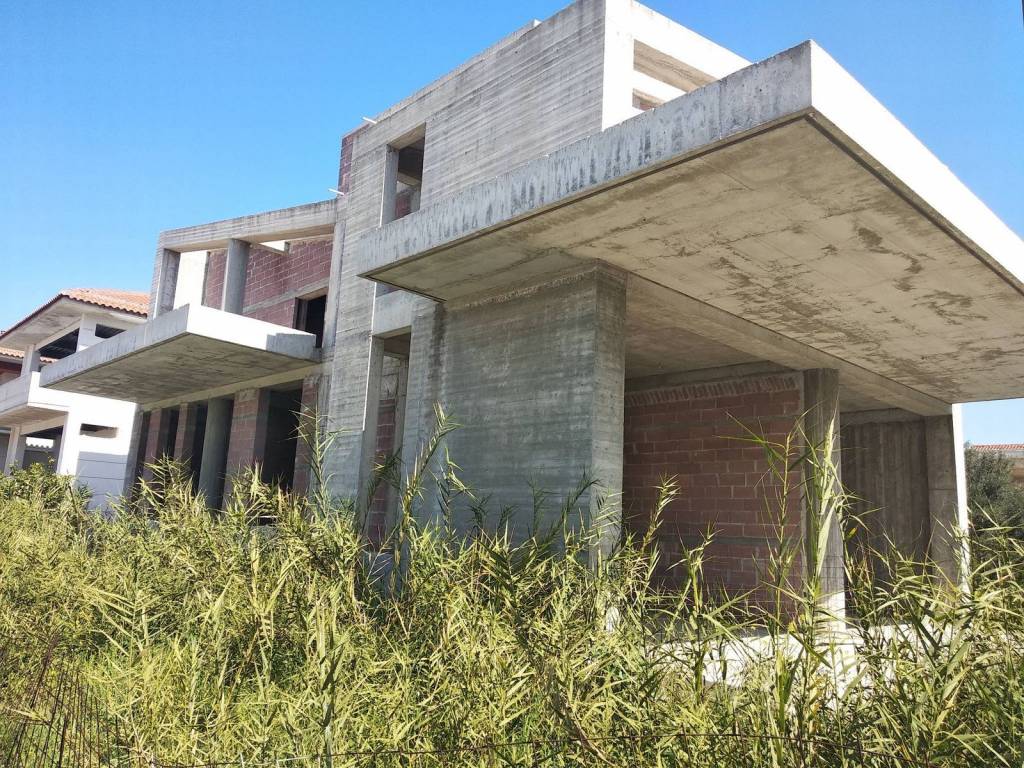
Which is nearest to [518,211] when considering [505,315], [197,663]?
[505,315]

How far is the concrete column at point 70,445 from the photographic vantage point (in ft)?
62.3

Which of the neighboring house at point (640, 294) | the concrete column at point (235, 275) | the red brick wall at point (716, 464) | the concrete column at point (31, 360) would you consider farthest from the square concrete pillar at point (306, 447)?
the concrete column at point (31, 360)

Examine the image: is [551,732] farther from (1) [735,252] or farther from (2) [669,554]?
(2) [669,554]

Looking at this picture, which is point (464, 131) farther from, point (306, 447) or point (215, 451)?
point (215, 451)

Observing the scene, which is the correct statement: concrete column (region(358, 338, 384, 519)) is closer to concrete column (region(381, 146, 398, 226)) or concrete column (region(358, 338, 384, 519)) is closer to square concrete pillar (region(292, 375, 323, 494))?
concrete column (region(381, 146, 398, 226))

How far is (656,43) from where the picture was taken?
7203 millimetres

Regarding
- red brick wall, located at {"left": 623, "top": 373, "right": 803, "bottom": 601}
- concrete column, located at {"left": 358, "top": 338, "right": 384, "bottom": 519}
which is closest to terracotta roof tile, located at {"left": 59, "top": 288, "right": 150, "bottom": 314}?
concrete column, located at {"left": 358, "top": 338, "right": 384, "bottom": 519}

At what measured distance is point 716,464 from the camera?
1009 cm

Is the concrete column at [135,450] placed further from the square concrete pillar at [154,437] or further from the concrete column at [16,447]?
the concrete column at [16,447]

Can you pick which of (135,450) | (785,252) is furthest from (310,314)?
(785,252)

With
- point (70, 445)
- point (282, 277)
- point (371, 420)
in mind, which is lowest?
point (70, 445)

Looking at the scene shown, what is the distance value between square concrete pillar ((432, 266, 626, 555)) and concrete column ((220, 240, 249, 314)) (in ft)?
20.4

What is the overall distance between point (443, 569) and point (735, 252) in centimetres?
339

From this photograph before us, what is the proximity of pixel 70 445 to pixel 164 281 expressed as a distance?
7529 mm
